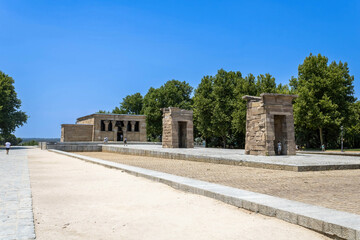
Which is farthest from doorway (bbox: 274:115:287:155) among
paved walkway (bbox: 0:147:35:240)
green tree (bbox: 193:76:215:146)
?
green tree (bbox: 193:76:215:146)

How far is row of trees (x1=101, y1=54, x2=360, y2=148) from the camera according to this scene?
116ft

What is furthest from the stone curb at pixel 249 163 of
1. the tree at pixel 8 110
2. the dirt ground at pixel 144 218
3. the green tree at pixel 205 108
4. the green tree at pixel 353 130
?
the tree at pixel 8 110

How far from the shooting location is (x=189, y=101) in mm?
59875

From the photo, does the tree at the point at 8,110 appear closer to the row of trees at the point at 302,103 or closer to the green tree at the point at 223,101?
the row of trees at the point at 302,103

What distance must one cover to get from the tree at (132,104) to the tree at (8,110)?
2898 cm

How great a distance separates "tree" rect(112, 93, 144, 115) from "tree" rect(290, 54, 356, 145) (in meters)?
43.7

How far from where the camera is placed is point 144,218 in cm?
500

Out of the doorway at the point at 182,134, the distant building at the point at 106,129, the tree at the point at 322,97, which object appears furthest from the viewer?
the distant building at the point at 106,129

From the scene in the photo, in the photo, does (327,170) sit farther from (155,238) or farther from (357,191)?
(155,238)

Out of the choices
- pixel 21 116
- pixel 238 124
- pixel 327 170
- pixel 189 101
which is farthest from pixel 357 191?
pixel 189 101

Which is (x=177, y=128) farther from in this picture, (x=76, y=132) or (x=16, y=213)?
(x=76, y=132)

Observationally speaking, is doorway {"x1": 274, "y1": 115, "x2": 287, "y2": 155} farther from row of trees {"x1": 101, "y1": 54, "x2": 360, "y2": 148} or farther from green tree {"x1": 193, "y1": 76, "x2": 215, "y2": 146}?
green tree {"x1": 193, "y1": 76, "x2": 215, "y2": 146}

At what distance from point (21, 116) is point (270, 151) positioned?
40778 millimetres

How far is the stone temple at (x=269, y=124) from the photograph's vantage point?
18.2 metres
